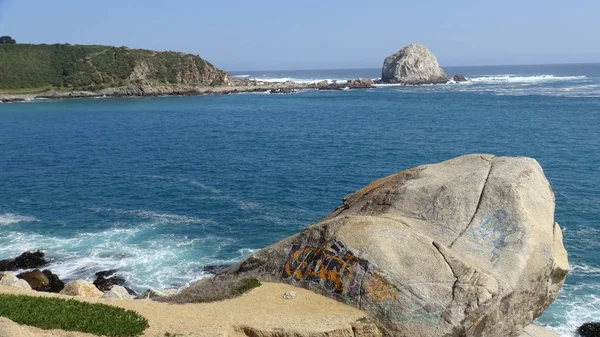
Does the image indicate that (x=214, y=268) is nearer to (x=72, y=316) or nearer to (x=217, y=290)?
(x=217, y=290)

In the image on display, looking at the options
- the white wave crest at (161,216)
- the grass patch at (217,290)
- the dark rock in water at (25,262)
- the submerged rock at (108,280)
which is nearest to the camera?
the grass patch at (217,290)

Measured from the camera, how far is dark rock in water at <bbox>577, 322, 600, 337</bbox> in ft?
91.3

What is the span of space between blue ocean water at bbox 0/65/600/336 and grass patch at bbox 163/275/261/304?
12530 mm

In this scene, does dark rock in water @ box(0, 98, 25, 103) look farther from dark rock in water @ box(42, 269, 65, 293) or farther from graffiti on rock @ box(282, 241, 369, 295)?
graffiti on rock @ box(282, 241, 369, 295)

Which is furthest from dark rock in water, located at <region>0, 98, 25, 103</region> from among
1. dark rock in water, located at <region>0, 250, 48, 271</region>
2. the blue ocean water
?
dark rock in water, located at <region>0, 250, 48, 271</region>

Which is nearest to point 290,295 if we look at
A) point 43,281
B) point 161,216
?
point 43,281

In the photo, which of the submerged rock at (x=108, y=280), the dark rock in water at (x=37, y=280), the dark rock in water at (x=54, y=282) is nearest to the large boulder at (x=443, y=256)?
the submerged rock at (x=108, y=280)

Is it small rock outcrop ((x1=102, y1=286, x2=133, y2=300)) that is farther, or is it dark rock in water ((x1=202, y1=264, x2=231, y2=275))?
dark rock in water ((x1=202, y1=264, x2=231, y2=275))

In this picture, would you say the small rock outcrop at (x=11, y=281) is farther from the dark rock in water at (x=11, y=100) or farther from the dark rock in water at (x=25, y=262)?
the dark rock in water at (x=11, y=100)

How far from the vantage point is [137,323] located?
17812 millimetres

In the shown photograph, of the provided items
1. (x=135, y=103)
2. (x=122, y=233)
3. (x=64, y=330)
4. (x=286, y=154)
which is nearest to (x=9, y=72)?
(x=135, y=103)

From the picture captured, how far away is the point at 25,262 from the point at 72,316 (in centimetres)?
2391

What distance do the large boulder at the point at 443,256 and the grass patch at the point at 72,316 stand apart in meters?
4.12

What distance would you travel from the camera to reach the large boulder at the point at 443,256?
18875mm
